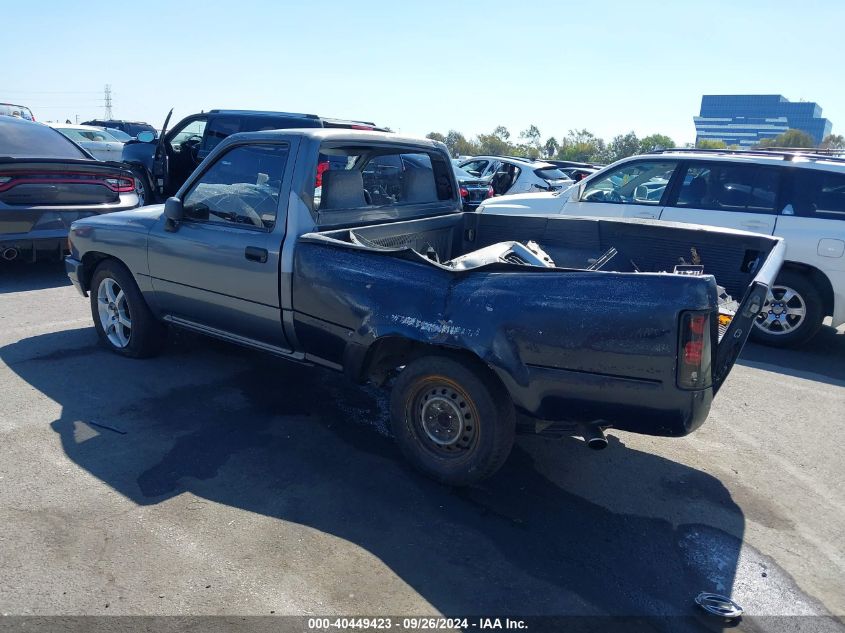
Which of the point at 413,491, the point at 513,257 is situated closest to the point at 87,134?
the point at 513,257

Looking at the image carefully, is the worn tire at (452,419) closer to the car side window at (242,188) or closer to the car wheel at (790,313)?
the car side window at (242,188)

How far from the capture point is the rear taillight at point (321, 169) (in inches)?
173

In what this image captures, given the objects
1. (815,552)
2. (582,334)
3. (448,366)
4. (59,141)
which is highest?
(59,141)

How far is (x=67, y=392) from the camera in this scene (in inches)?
186

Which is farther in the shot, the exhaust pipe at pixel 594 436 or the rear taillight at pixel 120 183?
the rear taillight at pixel 120 183

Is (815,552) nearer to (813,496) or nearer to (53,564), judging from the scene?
(813,496)

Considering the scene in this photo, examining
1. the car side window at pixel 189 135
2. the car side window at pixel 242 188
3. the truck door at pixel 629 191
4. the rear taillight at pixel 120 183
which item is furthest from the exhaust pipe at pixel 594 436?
the car side window at pixel 189 135

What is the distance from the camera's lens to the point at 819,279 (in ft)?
21.7

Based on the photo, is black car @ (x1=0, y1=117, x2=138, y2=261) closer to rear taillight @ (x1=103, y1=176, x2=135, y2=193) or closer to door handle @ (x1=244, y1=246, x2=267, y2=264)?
rear taillight @ (x1=103, y1=176, x2=135, y2=193)

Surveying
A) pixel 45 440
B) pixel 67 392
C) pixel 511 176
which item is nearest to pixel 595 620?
Result: pixel 45 440

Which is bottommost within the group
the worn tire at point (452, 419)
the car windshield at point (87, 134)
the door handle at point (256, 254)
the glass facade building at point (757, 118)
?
the worn tire at point (452, 419)

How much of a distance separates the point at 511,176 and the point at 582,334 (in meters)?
12.2

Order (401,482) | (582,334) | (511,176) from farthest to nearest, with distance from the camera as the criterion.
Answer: (511,176) < (401,482) < (582,334)

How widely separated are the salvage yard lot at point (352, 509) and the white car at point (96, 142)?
1370 cm
